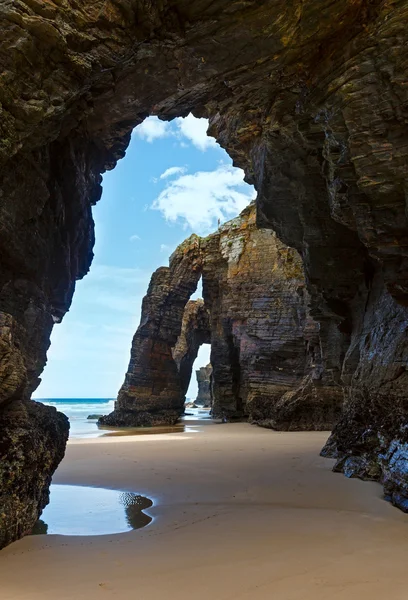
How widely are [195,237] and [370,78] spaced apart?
96.4ft

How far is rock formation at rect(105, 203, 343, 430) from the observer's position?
21.6 meters

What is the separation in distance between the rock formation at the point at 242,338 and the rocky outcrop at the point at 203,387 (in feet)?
122

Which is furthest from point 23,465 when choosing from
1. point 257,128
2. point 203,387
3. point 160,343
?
point 203,387

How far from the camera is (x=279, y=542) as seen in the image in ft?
13.0

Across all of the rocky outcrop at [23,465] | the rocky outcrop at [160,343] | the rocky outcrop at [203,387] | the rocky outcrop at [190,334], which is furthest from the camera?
the rocky outcrop at [203,387]

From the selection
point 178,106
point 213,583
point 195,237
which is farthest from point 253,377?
point 213,583

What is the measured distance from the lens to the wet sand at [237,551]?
3.05 metres

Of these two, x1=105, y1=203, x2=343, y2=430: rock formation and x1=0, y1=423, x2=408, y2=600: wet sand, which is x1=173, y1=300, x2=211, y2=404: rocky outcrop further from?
x1=0, y1=423, x2=408, y2=600: wet sand

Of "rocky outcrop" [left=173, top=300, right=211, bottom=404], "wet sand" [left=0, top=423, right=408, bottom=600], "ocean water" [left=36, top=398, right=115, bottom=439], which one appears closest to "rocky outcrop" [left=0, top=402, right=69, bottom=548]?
"wet sand" [left=0, top=423, right=408, bottom=600]

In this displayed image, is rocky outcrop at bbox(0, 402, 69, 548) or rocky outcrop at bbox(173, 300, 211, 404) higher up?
rocky outcrop at bbox(173, 300, 211, 404)

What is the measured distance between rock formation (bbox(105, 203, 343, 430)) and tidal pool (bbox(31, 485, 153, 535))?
13.8 m

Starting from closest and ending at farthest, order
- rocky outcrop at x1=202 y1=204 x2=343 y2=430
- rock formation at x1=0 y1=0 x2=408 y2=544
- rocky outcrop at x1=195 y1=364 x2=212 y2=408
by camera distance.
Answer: rock formation at x1=0 y1=0 x2=408 y2=544, rocky outcrop at x1=202 y1=204 x2=343 y2=430, rocky outcrop at x1=195 y1=364 x2=212 y2=408

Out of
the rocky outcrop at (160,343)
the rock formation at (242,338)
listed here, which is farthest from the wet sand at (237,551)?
the rocky outcrop at (160,343)

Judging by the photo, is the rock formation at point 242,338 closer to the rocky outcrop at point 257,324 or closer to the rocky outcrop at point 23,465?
the rocky outcrop at point 257,324
